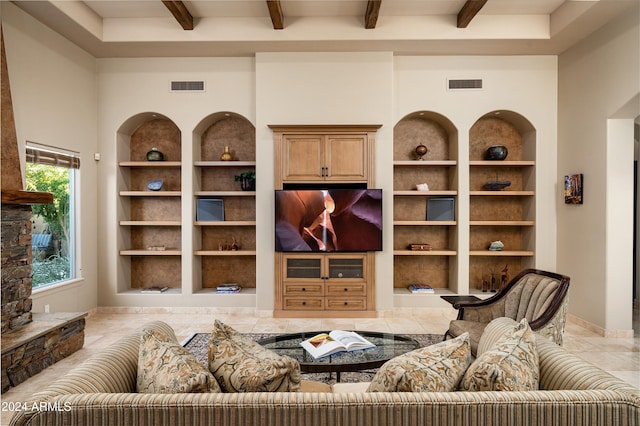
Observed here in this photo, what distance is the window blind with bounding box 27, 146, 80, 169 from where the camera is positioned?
164 inches

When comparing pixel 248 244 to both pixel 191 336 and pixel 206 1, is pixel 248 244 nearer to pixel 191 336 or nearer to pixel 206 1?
pixel 191 336

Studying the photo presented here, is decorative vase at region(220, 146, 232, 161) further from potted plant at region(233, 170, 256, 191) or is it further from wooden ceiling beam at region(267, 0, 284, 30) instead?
wooden ceiling beam at region(267, 0, 284, 30)

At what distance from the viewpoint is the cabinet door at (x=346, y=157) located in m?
4.86

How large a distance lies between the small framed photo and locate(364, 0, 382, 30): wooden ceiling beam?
123 inches

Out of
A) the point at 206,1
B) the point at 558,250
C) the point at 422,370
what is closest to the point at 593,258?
the point at 558,250

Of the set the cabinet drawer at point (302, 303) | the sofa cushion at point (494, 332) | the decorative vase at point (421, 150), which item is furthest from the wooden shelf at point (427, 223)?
the sofa cushion at point (494, 332)

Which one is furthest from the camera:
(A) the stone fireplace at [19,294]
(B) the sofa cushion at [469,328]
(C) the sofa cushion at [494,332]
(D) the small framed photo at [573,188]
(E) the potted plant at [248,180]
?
(E) the potted plant at [248,180]

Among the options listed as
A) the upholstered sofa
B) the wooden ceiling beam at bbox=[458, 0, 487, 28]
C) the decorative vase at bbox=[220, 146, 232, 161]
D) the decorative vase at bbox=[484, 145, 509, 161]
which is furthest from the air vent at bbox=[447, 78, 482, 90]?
the upholstered sofa

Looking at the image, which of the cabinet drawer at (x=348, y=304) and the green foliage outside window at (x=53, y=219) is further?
the cabinet drawer at (x=348, y=304)

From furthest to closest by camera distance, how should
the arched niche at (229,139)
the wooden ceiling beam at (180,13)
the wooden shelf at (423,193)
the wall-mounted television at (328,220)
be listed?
the arched niche at (229,139)
the wooden shelf at (423,193)
the wall-mounted television at (328,220)
the wooden ceiling beam at (180,13)

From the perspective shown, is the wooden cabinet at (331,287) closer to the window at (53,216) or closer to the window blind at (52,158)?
the window at (53,216)

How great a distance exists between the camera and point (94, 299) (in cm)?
518

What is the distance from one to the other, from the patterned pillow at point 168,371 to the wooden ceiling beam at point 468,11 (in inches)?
174

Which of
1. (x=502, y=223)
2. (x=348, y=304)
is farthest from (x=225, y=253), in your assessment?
(x=502, y=223)
